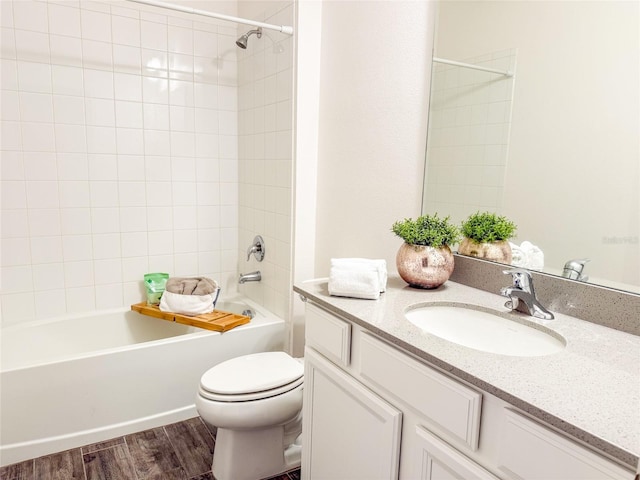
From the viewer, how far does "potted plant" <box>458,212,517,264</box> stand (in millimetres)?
1567

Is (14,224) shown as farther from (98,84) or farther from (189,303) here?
(189,303)

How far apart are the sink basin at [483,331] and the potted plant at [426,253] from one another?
13 centimetres

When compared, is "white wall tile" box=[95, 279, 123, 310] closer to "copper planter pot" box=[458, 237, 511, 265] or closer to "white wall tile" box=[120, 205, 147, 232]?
"white wall tile" box=[120, 205, 147, 232]

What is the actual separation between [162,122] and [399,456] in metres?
2.27

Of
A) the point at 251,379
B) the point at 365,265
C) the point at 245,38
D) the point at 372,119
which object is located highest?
the point at 245,38

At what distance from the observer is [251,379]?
1840mm

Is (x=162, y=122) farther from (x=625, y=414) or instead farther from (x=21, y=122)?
(x=625, y=414)

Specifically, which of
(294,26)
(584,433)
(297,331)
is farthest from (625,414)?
(294,26)

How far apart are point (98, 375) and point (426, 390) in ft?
5.34

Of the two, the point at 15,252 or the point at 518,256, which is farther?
the point at 15,252

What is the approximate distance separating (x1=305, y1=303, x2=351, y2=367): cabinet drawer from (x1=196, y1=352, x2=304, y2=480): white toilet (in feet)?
1.11

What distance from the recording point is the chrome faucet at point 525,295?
4.32 ft

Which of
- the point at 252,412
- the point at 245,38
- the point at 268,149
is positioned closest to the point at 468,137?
the point at 268,149

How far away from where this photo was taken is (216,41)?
9.26ft
